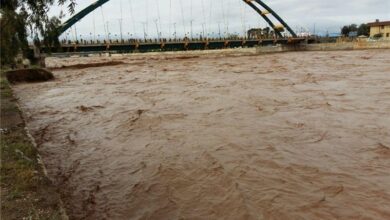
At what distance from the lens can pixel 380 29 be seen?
324 feet

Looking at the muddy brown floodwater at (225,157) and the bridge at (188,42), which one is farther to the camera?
the bridge at (188,42)

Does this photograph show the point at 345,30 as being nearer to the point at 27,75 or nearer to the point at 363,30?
the point at 363,30

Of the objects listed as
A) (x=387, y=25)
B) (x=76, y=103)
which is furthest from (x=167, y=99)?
(x=387, y=25)

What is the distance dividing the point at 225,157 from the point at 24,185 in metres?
4.58

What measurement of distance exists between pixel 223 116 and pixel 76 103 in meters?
9.04

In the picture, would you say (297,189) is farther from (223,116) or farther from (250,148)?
(223,116)

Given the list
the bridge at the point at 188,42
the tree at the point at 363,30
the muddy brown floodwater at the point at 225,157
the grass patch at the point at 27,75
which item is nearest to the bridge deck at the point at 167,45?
the bridge at the point at 188,42

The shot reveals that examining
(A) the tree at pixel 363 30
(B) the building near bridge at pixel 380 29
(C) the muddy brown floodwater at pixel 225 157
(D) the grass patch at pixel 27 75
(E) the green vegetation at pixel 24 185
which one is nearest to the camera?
(E) the green vegetation at pixel 24 185

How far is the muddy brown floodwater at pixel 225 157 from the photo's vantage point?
6.67m

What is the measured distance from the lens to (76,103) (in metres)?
20.6

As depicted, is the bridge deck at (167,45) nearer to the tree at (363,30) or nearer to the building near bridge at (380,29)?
the building near bridge at (380,29)

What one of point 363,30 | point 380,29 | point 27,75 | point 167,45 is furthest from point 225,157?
point 363,30

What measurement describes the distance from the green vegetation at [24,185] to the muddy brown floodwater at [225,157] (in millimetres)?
630

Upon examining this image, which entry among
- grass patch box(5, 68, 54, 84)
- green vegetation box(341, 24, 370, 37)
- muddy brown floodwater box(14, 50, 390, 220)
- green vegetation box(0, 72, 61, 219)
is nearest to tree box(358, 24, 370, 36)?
green vegetation box(341, 24, 370, 37)
